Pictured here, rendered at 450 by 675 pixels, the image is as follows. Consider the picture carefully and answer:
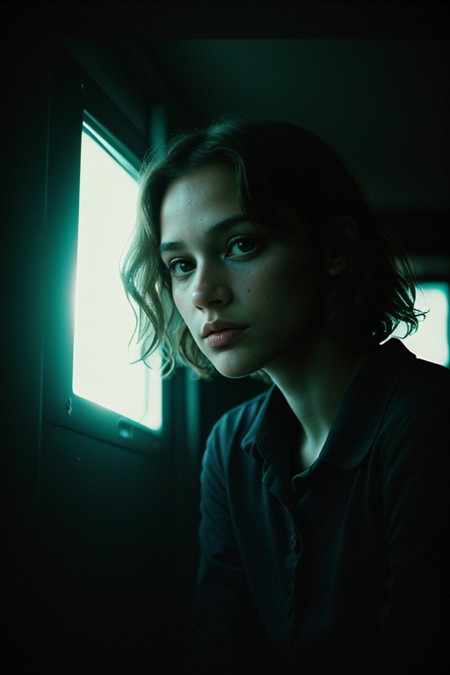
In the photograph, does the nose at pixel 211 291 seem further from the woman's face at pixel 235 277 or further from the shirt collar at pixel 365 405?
the shirt collar at pixel 365 405

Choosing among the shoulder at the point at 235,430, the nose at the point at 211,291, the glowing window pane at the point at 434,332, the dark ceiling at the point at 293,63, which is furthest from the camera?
the glowing window pane at the point at 434,332

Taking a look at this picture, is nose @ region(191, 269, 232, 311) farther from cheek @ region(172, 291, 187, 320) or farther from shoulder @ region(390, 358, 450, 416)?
shoulder @ region(390, 358, 450, 416)

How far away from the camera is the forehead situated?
1.03 m

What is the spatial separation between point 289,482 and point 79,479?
15.5 inches

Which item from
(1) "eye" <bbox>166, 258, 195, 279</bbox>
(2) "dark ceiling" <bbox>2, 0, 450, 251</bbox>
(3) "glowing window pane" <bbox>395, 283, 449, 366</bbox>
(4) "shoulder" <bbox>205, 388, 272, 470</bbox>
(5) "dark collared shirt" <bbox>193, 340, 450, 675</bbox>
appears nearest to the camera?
(2) "dark ceiling" <bbox>2, 0, 450, 251</bbox>

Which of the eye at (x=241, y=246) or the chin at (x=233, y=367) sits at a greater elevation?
the eye at (x=241, y=246)

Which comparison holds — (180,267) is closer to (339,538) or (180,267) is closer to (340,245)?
(340,245)

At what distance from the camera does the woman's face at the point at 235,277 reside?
39.5 inches

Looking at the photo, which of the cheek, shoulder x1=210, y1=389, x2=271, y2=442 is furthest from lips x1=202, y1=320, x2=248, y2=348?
shoulder x1=210, y1=389, x2=271, y2=442

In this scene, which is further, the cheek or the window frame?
the cheek

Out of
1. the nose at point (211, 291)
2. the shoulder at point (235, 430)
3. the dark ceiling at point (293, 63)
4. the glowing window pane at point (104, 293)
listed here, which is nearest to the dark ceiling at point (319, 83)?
the dark ceiling at point (293, 63)

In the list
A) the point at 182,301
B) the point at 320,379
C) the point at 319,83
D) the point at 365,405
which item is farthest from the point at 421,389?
the point at 319,83

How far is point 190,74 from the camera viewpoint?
1.32 metres

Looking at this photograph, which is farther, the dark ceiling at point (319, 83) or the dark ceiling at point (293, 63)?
the dark ceiling at point (319, 83)
